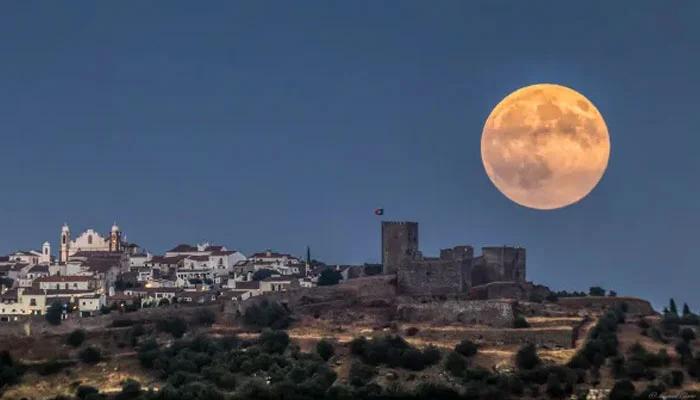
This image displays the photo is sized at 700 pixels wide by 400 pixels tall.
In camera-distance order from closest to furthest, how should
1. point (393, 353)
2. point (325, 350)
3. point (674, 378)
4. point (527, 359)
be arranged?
point (674, 378)
point (527, 359)
point (393, 353)
point (325, 350)

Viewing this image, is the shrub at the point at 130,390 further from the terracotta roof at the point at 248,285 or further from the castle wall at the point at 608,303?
the terracotta roof at the point at 248,285

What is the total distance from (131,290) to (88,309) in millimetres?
7486

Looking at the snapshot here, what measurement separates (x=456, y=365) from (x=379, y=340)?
14.2ft

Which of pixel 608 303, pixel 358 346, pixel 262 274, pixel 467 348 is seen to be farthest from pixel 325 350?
pixel 262 274

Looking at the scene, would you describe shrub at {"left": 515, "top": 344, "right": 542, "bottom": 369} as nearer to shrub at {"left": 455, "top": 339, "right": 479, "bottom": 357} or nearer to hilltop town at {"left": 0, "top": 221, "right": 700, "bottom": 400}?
hilltop town at {"left": 0, "top": 221, "right": 700, "bottom": 400}

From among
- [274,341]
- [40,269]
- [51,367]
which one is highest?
[40,269]

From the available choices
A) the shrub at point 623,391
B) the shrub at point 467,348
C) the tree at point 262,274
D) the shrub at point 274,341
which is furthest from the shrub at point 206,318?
the shrub at point 623,391

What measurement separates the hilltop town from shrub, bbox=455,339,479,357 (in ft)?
0.19

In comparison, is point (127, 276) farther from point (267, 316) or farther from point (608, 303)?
point (608, 303)

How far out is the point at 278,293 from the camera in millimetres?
65812

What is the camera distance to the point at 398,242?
64.8 metres

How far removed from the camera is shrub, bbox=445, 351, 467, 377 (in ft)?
168

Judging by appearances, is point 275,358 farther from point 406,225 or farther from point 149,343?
point 406,225

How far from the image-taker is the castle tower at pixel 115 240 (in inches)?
3777
